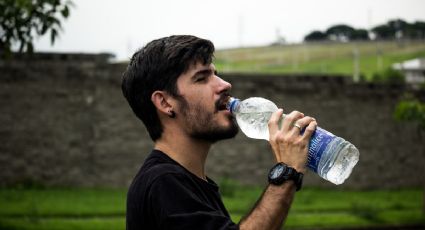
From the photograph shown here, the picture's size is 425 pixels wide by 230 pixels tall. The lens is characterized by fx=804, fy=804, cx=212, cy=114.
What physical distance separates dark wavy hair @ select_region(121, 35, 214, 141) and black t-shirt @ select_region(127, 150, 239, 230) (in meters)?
0.25

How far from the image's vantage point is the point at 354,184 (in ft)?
72.4

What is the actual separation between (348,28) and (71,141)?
59527 mm

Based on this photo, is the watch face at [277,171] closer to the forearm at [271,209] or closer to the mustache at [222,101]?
the forearm at [271,209]

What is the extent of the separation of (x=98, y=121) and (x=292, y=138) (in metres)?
16.3

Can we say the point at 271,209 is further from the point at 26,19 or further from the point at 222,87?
the point at 26,19

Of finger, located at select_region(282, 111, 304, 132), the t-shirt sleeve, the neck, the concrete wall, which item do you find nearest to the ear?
the neck

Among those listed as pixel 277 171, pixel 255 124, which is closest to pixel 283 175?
pixel 277 171

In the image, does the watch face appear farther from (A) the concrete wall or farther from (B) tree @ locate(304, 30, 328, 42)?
(B) tree @ locate(304, 30, 328, 42)

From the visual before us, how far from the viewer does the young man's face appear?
318 cm

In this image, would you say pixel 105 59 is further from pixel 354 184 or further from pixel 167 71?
pixel 167 71

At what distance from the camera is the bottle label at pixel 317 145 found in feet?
10.2

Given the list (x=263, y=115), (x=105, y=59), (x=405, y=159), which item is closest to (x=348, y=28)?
(x=405, y=159)

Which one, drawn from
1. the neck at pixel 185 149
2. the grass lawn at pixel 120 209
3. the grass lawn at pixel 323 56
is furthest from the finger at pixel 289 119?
the grass lawn at pixel 323 56

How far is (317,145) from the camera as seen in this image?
122 inches
